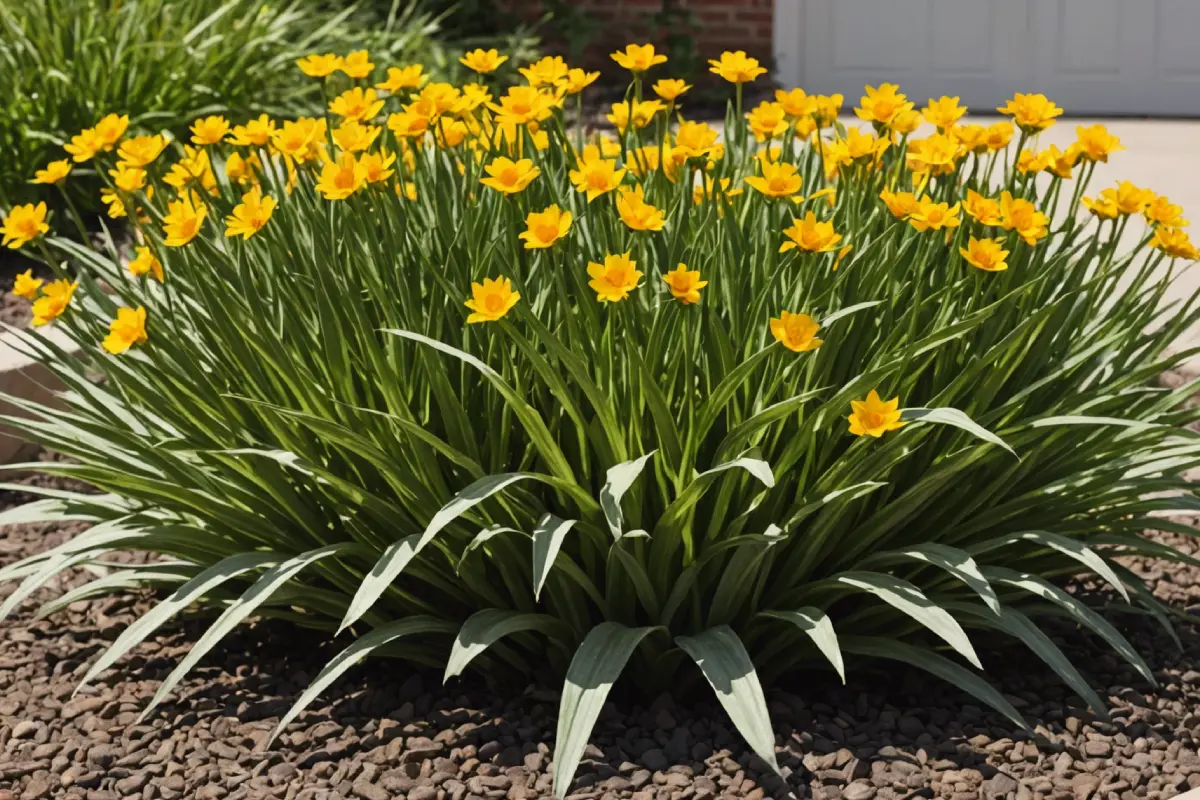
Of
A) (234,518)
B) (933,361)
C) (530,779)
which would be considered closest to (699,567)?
(530,779)

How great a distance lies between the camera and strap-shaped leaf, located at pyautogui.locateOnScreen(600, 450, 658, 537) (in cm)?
219

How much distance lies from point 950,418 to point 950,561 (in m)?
0.28

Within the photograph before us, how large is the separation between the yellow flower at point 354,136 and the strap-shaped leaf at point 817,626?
1.04 metres

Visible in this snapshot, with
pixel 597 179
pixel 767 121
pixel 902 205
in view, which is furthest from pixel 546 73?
pixel 902 205

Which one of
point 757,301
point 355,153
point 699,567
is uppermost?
point 355,153

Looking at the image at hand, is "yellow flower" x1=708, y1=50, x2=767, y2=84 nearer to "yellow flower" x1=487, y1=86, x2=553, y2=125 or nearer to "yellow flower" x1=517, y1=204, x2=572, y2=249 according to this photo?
"yellow flower" x1=487, y1=86, x2=553, y2=125

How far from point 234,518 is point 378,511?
0.28 metres

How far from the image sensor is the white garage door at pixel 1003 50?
7797mm

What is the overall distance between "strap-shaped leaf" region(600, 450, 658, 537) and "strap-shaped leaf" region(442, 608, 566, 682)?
286mm

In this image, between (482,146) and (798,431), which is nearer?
(798,431)

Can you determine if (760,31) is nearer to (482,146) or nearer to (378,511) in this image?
(482,146)

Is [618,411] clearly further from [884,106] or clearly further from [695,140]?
[884,106]

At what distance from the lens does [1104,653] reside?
110 inches

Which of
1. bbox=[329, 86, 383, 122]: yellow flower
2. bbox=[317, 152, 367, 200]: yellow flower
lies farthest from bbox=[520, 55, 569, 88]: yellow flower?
bbox=[317, 152, 367, 200]: yellow flower
